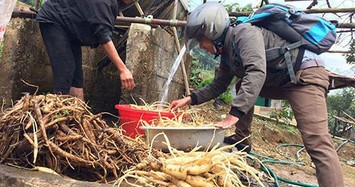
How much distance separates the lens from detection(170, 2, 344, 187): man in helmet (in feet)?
8.93

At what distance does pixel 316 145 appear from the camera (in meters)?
2.80

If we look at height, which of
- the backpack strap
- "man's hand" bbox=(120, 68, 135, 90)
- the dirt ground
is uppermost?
the backpack strap

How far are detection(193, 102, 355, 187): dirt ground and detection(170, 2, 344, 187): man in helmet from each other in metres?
1.02

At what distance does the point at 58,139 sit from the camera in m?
2.16

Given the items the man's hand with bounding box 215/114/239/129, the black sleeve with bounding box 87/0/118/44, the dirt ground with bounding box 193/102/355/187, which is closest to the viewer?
the man's hand with bounding box 215/114/239/129

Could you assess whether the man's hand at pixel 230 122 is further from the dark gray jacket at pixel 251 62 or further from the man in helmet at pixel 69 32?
the man in helmet at pixel 69 32

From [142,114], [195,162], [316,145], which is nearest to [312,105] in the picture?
[316,145]

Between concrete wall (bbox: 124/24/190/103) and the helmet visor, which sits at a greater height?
the helmet visor

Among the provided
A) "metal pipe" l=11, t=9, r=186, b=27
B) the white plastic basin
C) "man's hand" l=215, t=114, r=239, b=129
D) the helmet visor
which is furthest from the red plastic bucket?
"metal pipe" l=11, t=9, r=186, b=27

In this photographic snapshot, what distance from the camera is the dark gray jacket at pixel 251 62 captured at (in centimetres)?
272

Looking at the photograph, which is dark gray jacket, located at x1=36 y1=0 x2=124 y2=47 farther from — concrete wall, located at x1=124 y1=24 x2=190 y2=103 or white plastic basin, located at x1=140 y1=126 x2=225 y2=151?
white plastic basin, located at x1=140 y1=126 x2=225 y2=151

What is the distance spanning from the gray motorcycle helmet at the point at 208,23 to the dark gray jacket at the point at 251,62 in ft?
0.41

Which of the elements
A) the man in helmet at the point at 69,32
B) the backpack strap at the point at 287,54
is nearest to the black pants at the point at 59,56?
the man in helmet at the point at 69,32

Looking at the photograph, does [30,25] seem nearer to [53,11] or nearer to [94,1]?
[53,11]
